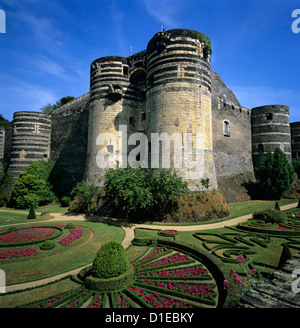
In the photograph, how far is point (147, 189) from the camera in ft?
47.5

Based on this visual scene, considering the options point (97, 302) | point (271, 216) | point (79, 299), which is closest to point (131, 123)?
point (271, 216)

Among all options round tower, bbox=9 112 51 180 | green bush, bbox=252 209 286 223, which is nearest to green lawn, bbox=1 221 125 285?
green bush, bbox=252 209 286 223

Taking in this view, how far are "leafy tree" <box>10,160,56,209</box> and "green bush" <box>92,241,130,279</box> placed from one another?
1929 centimetres

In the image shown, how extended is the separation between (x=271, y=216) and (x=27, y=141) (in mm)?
30797

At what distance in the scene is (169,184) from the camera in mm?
14602

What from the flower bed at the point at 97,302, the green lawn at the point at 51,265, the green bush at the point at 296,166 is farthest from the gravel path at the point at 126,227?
the green bush at the point at 296,166

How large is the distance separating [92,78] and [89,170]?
10491 mm

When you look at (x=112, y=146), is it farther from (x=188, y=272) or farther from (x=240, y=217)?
(x=188, y=272)

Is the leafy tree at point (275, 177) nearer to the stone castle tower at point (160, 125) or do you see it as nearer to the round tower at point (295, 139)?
the stone castle tower at point (160, 125)

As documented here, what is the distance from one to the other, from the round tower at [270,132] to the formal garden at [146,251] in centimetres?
1496

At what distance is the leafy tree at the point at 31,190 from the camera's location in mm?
22750

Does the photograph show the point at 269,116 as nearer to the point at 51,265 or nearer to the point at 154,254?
the point at 154,254

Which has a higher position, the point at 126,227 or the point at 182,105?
the point at 182,105

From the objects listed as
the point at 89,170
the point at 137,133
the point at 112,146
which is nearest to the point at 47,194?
the point at 89,170
